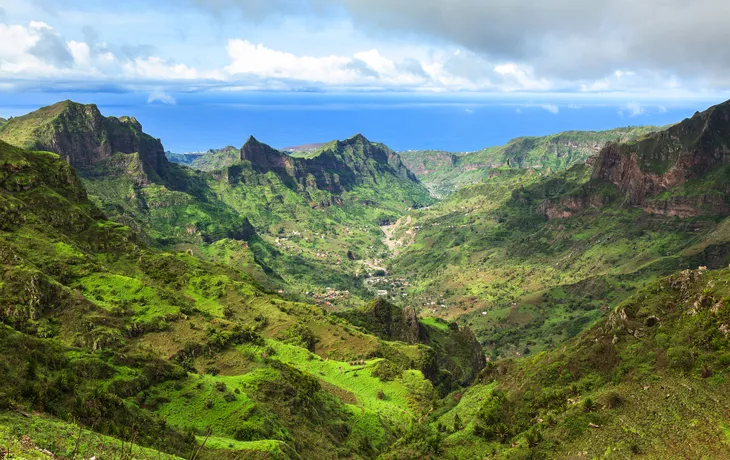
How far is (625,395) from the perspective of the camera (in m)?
50.2

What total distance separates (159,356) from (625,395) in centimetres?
6257

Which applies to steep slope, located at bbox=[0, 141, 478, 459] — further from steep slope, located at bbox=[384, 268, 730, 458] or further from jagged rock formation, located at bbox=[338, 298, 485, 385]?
steep slope, located at bbox=[384, 268, 730, 458]

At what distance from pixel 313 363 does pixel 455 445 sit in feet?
141

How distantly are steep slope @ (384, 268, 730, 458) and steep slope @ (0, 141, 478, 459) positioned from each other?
18023mm

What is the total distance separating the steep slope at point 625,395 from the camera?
4350 centimetres

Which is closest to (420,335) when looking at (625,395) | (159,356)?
(159,356)

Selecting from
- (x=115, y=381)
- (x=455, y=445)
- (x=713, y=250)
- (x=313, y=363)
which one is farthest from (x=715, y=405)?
(x=713, y=250)

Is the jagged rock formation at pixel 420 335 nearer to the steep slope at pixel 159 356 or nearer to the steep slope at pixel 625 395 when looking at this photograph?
the steep slope at pixel 159 356

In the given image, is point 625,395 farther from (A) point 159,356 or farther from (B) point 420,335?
(B) point 420,335

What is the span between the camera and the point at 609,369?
187ft

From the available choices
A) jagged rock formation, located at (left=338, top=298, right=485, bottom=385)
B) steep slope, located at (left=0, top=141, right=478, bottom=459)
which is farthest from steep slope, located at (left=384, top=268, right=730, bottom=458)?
jagged rock formation, located at (left=338, top=298, right=485, bottom=385)

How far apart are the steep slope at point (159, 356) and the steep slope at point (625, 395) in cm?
1802

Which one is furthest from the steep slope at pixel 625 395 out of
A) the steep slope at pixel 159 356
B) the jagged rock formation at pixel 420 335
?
the jagged rock formation at pixel 420 335

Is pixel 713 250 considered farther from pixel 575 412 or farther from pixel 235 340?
pixel 235 340
